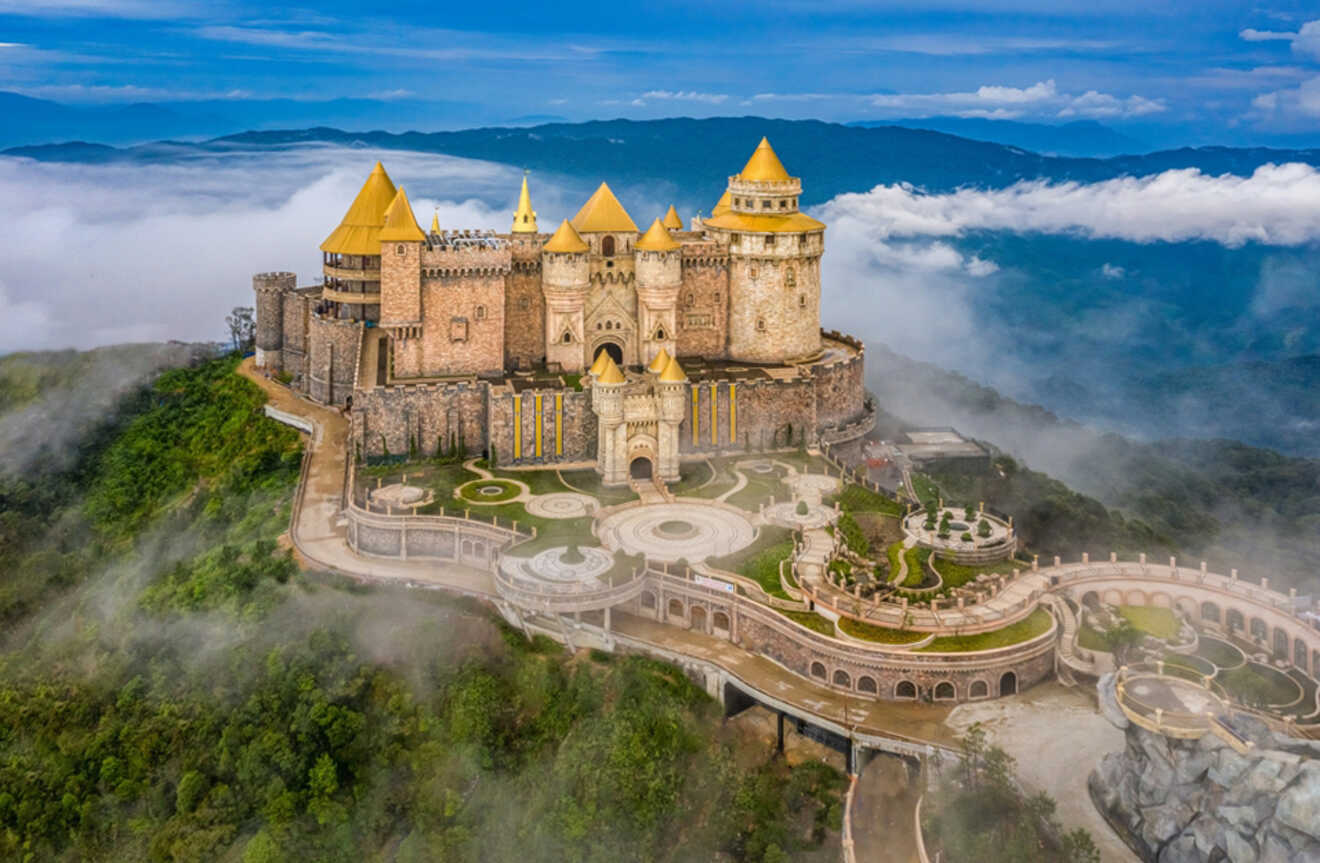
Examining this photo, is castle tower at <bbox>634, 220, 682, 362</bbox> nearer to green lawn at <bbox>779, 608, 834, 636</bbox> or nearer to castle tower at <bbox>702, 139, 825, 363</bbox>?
castle tower at <bbox>702, 139, 825, 363</bbox>

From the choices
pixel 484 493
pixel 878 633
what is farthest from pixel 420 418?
pixel 878 633

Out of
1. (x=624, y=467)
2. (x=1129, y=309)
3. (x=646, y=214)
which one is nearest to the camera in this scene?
(x=624, y=467)

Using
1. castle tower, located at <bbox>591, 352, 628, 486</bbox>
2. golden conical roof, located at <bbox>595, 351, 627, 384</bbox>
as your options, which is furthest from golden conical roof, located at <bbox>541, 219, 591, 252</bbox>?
golden conical roof, located at <bbox>595, 351, 627, 384</bbox>

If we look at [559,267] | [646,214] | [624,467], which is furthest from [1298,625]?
[646,214]

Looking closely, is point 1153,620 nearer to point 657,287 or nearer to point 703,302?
point 657,287

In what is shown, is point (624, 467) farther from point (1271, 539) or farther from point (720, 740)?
point (1271, 539)

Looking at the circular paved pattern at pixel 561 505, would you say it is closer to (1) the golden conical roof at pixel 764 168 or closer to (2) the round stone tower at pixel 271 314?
(1) the golden conical roof at pixel 764 168

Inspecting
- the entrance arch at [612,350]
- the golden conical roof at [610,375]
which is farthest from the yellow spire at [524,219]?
the golden conical roof at [610,375]
